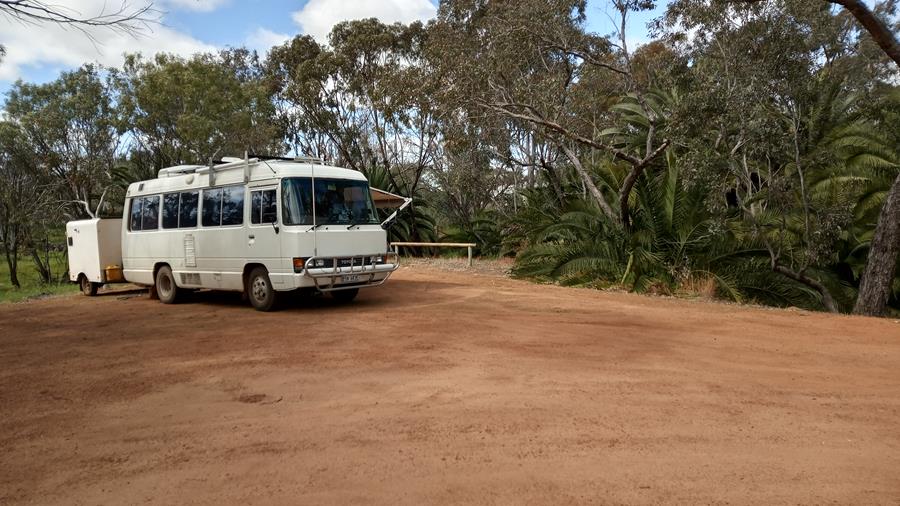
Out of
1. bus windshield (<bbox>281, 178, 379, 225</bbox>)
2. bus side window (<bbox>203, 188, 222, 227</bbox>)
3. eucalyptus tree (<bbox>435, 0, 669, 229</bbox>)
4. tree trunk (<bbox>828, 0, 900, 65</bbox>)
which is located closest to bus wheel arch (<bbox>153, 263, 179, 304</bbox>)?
bus side window (<bbox>203, 188, 222, 227</bbox>)

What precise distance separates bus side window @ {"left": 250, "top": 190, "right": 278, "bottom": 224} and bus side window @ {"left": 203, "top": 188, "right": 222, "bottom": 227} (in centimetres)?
95

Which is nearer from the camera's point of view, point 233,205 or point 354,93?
→ point 233,205

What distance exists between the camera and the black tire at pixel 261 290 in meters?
10.4

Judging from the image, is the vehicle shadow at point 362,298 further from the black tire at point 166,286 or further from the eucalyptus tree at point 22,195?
the eucalyptus tree at point 22,195

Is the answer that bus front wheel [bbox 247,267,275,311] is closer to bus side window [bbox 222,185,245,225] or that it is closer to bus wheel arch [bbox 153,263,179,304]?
bus side window [bbox 222,185,245,225]

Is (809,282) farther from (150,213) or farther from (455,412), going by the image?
(150,213)

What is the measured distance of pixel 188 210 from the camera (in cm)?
1160

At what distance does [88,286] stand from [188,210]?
16.1ft

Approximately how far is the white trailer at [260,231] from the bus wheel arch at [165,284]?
0.07 ft

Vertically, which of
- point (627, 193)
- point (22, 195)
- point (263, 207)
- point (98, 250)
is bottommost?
point (98, 250)

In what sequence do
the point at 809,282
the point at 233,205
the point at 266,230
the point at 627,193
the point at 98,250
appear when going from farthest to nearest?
the point at 627,193 < the point at 98,250 < the point at 809,282 < the point at 233,205 < the point at 266,230

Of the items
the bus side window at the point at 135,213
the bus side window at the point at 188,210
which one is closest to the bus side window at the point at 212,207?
the bus side window at the point at 188,210

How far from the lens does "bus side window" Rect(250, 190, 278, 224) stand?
10086mm

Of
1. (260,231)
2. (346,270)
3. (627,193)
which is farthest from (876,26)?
(260,231)
